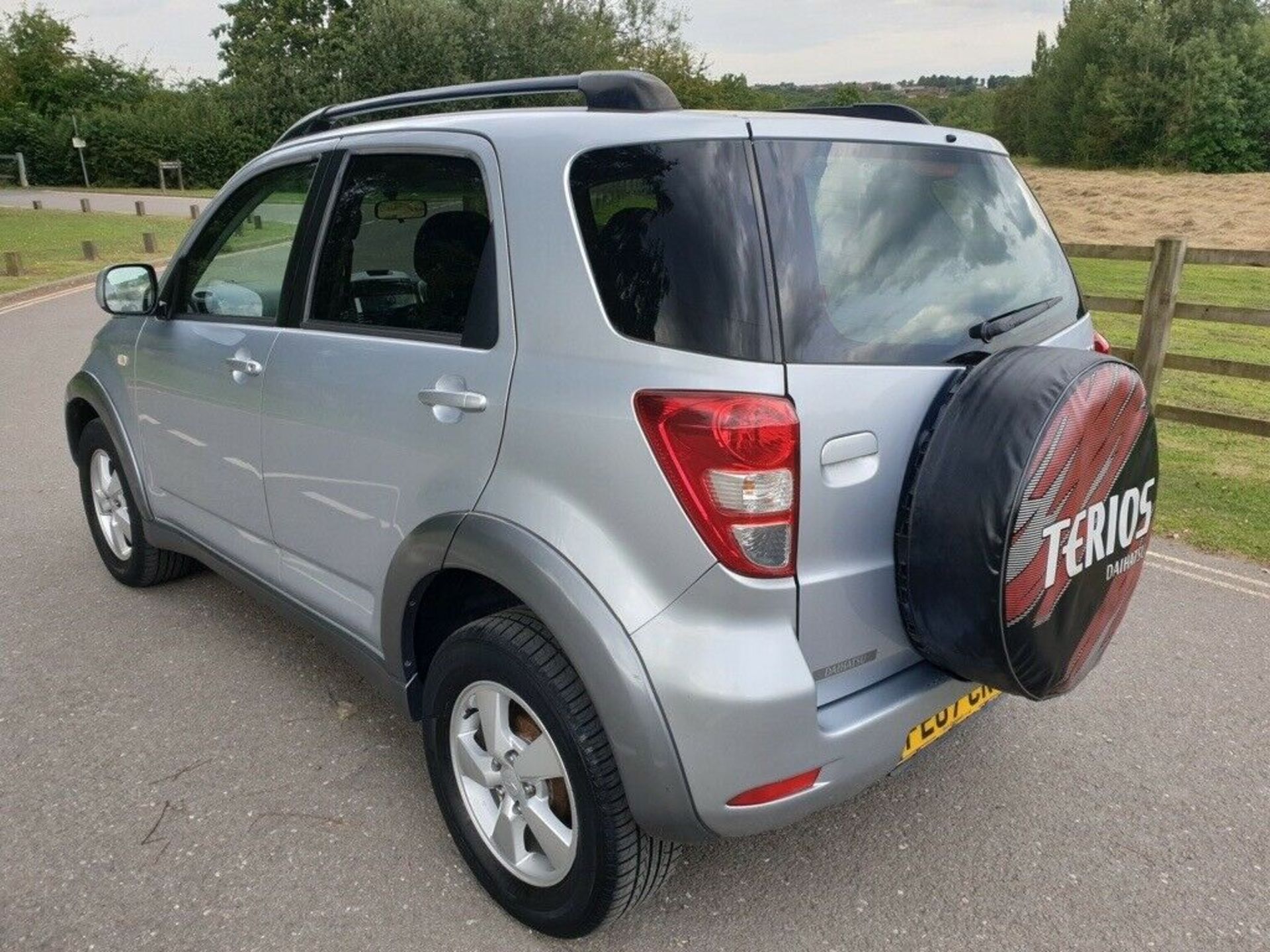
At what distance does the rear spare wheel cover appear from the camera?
77.9 inches

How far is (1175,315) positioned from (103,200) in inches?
1518

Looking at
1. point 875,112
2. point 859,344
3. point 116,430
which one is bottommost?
point 116,430

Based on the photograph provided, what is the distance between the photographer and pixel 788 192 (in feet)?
6.64

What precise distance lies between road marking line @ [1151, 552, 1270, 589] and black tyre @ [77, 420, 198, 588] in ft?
14.3

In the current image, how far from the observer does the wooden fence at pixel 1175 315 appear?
616 cm

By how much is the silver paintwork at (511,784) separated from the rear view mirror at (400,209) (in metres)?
1.20

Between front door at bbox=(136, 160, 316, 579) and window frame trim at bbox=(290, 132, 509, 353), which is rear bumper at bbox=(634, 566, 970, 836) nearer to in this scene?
window frame trim at bbox=(290, 132, 509, 353)

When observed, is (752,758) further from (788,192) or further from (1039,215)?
(1039,215)

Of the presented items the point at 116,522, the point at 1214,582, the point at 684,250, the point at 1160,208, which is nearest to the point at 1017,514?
the point at 684,250

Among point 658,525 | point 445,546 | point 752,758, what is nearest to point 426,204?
point 445,546

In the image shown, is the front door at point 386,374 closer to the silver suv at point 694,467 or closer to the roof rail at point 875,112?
the silver suv at point 694,467

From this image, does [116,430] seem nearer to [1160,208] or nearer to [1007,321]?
[1007,321]

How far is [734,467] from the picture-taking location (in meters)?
1.91

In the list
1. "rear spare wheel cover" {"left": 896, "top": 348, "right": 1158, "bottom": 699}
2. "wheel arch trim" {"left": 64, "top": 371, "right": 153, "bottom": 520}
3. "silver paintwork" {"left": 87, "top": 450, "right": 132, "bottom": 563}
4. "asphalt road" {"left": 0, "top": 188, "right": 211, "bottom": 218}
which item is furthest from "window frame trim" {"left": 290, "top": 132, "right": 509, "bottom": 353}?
"asphalt road" {"left": 0, "top": 188, "right": 211, "bottom": 218}
